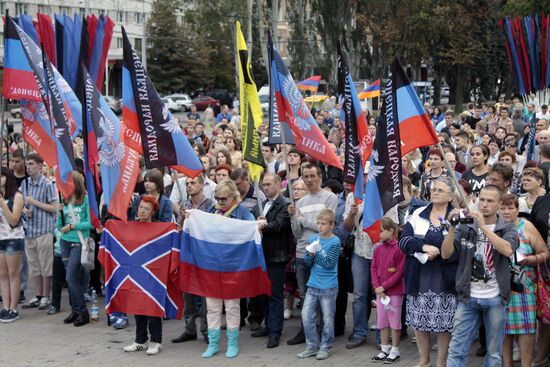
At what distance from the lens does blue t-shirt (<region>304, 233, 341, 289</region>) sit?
9094 millimetres

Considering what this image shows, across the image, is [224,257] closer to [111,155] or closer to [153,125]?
[153,125]

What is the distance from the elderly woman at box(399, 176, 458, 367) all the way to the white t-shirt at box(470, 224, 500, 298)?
297 millimetres

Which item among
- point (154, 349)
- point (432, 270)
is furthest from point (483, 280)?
point (154, 349)

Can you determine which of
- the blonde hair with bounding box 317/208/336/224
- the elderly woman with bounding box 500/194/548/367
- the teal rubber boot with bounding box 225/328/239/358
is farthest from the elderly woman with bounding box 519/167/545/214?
the teal rubber boot with bounding box 225/328/239/358

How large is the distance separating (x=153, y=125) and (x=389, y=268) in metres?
2.82

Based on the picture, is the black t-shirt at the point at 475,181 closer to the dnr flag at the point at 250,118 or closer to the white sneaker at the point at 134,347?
the dnr flag at the point at 250,118

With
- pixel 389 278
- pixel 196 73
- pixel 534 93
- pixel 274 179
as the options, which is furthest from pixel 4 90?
pixel 196 73

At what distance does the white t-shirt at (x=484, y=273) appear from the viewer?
24.8ft

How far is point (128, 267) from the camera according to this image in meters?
9.91

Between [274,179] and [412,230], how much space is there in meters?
2.01

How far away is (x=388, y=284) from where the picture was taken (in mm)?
8914

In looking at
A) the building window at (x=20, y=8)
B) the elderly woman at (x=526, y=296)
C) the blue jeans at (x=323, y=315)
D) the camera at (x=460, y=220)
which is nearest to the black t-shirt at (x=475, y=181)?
the blue jeans at (x=323, y=315)

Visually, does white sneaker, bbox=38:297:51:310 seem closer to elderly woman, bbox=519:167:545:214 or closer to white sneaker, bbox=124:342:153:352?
white sneaker, bbox=124:342:153:352

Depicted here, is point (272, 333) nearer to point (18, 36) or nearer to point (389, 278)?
point (389, 278)
